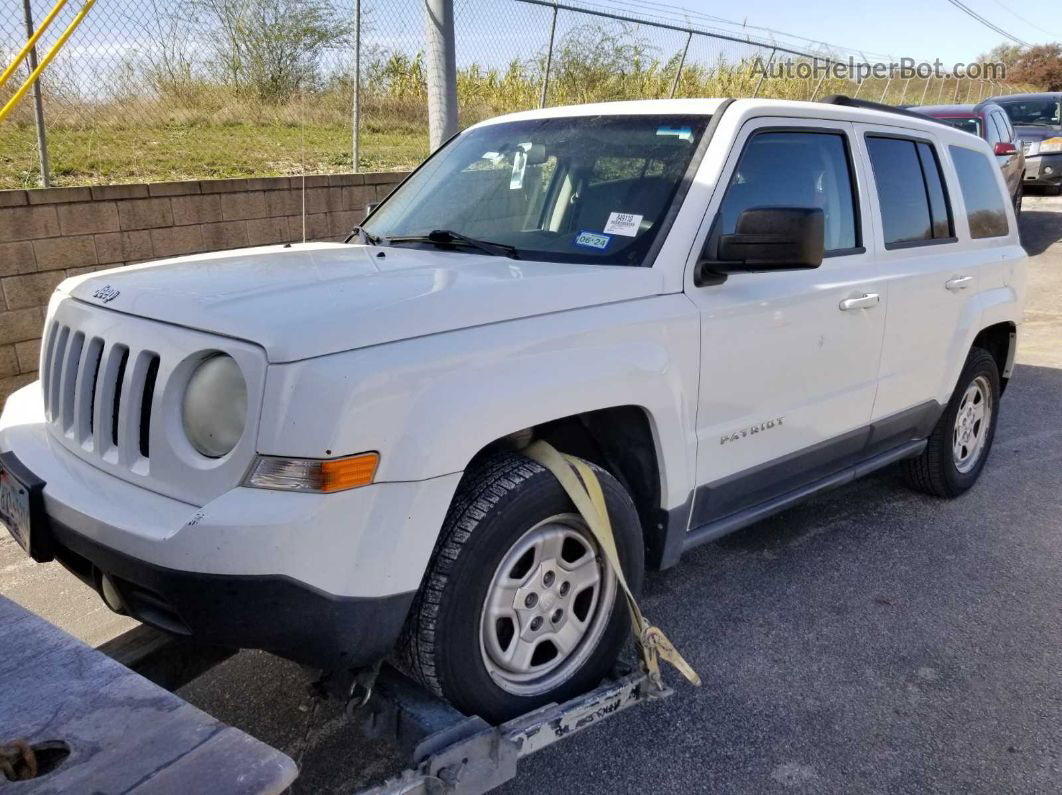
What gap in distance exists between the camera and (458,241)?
343cm

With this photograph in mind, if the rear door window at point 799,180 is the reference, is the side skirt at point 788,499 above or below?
below

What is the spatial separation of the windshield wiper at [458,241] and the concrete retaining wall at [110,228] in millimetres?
3391

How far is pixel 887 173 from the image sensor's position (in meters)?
4.23

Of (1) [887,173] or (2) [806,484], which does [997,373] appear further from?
(2) [806,484]

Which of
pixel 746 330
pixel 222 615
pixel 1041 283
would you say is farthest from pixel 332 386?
pixel 1041 283

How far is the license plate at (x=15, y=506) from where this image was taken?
104 inches

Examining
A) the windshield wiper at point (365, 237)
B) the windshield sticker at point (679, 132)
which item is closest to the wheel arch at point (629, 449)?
the windshield sticker at point (679, 132)

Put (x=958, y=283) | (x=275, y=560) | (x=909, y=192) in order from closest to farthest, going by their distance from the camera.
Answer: (x=275, y=560)
(x=909, y=192)
(x=958, y=283)

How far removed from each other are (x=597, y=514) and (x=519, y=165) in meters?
1.66

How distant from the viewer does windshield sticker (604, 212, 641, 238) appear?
3.25 m

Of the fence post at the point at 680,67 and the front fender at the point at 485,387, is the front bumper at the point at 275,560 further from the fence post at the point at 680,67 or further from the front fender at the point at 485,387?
the fence post at the point at 680,67

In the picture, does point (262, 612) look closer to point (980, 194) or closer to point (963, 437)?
point (963, 437)

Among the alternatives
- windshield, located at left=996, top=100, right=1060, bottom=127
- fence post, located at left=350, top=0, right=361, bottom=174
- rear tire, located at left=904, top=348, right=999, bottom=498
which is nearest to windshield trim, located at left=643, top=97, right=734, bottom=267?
rear tire, located at left=904, top=348, right=999, bottom=498

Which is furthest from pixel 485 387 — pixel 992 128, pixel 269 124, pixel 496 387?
pixel 992 128
